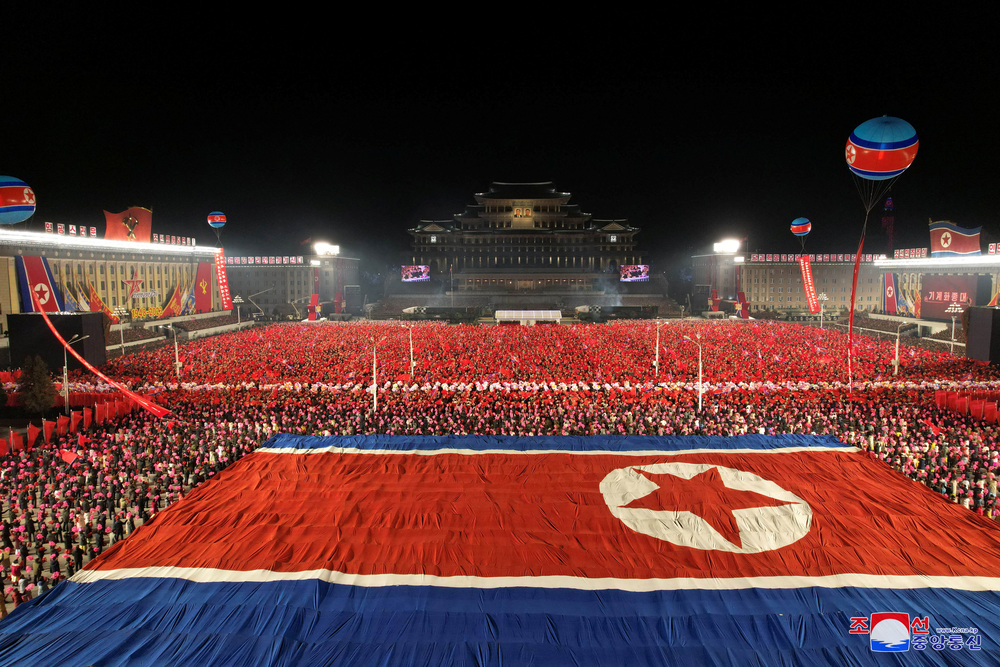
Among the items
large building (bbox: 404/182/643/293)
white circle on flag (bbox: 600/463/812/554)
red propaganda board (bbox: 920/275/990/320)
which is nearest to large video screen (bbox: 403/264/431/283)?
large building (bbox: 404/182/643/293)

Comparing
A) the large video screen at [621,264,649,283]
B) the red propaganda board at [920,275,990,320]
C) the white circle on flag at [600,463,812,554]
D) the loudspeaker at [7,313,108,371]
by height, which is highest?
the large video screen at [621,264,649,283]

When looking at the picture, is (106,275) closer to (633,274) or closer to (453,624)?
(453,624)

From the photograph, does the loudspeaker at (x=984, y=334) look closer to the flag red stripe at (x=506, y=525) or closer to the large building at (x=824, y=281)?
the flag red stripe at (x=506, y=525)

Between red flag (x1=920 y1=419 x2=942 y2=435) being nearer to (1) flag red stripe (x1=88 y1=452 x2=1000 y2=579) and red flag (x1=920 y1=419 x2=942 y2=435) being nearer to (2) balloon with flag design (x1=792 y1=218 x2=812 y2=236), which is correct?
(1) flag red stripe (x1=88 y1=452 x2=1000 y2=579)

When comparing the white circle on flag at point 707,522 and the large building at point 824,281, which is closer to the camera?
the white circle on flag at point 707,522

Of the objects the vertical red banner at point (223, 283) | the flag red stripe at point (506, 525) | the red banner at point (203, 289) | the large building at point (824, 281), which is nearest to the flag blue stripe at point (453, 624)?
the flag red stripe at point (506, 525)

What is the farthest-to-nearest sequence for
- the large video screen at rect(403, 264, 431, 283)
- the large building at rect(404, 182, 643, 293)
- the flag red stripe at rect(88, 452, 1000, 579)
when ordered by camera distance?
the large building at rect(404, 182, 643, 293) → the large video screen at rect(403, 264, 431, 283) → the flag red stripe at rect(88, 452, 1000, 579)

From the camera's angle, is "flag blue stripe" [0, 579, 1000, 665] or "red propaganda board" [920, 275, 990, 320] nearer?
"flag blue stripe" [0, 579, 1000, 665]
